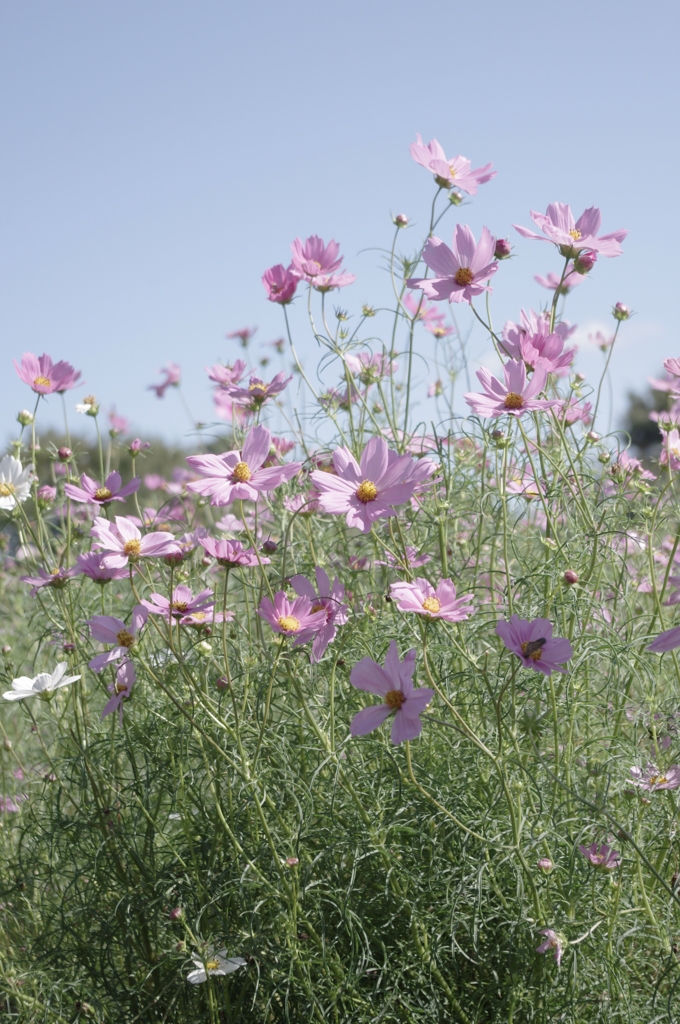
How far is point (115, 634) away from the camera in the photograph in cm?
123

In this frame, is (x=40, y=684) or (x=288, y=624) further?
(x=40, y=684)

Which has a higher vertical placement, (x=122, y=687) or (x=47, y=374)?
(x=47, y=374)

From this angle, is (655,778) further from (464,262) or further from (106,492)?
(106,492)

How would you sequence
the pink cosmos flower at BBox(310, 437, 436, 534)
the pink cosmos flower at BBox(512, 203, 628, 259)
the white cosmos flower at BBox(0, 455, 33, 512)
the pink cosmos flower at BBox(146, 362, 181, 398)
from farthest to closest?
the pink cosmos flower at BBox(146, 362, 181, 398) → the white cosmos flower at BBox(0, 455, 33, 512) → the pink cosmos flower at BBox(512, 203, 628, 259) → the pink cosmos flower at BBox(310, 437, 436, 534)

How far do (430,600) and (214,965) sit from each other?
0.57m

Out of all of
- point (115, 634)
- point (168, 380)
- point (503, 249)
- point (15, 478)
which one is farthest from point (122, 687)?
point (168, 380)

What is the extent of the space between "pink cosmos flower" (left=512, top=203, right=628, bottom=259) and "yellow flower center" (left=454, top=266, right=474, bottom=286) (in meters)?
0.09

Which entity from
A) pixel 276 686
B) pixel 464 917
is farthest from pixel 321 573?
A: pixel 464 917

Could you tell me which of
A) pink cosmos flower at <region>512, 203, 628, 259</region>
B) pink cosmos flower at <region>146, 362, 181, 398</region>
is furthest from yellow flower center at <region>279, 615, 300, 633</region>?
pink cosmos flower at <region>146, 362, 181, 398</region>

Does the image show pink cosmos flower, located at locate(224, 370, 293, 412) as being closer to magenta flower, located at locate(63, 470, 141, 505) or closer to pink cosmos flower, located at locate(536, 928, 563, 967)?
magenta flower, located at locate(63, 470, 141, 505)

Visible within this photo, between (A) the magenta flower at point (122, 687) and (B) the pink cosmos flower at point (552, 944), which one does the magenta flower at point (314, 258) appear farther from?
(B) the pink cosmos flower at point (552, 944)

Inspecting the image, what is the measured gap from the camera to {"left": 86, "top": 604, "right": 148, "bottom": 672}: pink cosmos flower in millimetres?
1170

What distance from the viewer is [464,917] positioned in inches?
47.4

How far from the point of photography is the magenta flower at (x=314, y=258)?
1565 millimetres
